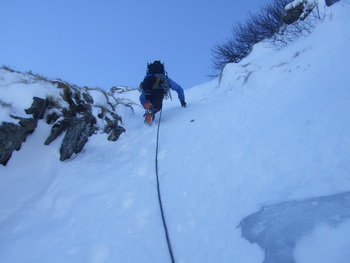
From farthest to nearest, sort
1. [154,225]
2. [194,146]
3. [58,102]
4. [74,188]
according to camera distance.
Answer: [58,102] → [194,146] → [74,188] → [154,225]

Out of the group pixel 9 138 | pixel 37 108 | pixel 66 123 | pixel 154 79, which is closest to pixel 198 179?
pixel 9 138

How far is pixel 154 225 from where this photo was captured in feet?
9.26

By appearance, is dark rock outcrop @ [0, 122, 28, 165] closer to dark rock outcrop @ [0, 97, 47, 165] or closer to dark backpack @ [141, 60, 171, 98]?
dark rock outcrop @ [0, 97, 47, 165]

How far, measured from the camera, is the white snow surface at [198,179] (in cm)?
240

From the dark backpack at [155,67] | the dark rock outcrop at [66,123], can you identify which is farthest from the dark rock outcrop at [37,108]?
the dark backpack at [155,67]

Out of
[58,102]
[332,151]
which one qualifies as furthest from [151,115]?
[332,151]

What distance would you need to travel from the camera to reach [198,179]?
3402 millimetres

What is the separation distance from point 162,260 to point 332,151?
7.08 feet

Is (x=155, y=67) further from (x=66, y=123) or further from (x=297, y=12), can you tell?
(x=297, y=12)

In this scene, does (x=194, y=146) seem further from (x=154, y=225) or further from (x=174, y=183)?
(x=154, y=225)

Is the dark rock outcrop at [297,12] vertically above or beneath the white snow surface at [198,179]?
above

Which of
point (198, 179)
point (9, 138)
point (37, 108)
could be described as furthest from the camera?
point (37, 108)

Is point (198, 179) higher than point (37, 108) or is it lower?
lower

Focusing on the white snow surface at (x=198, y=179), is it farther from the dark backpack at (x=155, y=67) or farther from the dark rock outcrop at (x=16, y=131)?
the dark backpack at (x=155, y=67)
